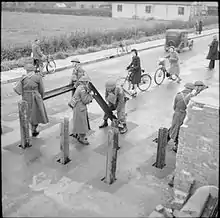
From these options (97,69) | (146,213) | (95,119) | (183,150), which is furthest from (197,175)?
(97,69)

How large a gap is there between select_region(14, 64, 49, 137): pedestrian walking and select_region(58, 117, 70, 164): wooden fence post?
1.39m

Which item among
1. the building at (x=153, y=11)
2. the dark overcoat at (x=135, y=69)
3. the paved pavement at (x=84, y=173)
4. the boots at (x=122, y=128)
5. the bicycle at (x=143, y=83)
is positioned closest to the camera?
the paved pavement at (x=84, y=173)

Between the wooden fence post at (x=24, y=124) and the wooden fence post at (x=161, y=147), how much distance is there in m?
2.90

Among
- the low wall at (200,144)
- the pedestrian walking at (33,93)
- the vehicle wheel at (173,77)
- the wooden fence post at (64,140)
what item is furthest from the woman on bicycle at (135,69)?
the low wall at (200,144)

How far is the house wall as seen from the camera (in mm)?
48062

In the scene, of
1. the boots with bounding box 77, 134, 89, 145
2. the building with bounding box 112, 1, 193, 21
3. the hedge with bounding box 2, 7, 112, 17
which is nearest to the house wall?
the building with bounding box 112, 1, 193, 21

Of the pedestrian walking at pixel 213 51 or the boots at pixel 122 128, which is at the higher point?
the pedestrian walking at pixel 213 51

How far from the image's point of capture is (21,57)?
18219mm

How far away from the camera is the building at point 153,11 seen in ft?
156

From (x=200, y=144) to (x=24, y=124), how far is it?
3.90 m

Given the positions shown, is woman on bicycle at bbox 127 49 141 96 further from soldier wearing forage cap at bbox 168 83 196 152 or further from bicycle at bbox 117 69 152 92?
soldier wearing forage cap at bbox 168 83 196 152

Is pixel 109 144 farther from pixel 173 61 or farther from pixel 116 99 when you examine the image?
pixel 173 61

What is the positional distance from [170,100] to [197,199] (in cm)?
711

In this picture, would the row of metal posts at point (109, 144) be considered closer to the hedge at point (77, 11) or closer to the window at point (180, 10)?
the window at point (180, 10)
